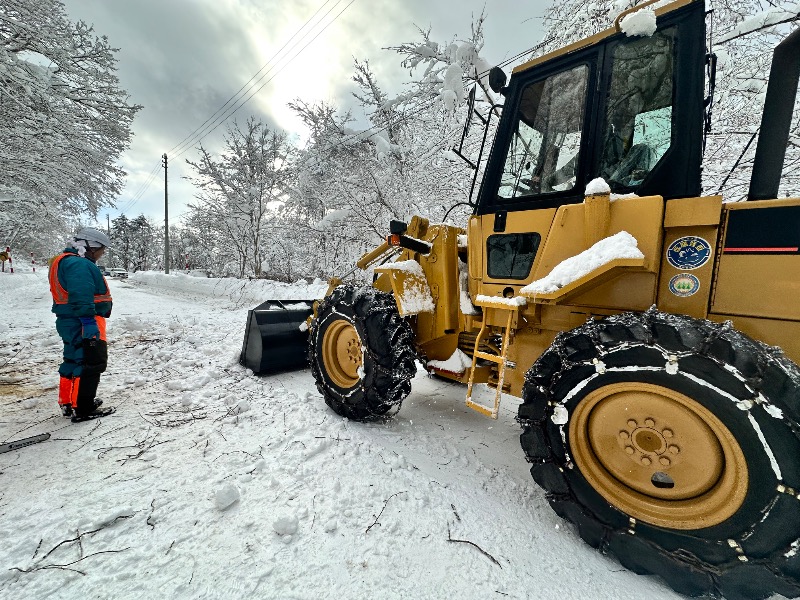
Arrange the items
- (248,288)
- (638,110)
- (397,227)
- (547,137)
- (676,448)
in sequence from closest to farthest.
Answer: (676,448)
(638,110)
(547,137)
(397,227)
(248,288)

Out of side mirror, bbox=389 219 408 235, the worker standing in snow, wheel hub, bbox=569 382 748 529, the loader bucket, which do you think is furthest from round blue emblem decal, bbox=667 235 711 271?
the worker standing in snow

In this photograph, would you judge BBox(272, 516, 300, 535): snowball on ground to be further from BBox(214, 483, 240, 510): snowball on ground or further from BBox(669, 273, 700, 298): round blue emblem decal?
BBox(669, 273, 700, 298): round blue emblem decal

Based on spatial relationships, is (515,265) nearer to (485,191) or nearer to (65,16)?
(485,191)

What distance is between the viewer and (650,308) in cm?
176

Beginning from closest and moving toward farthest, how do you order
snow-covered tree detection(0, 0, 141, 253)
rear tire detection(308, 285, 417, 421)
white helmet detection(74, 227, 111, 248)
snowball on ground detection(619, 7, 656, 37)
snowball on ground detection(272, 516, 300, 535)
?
1. snowball on ground detection(272, 516, 300, 535)
2. snowball on ground detection(619, 7, 656, 37)
3. rear tire detection(308, 285, 417, 421)
4. white helmet detection(74, 227, 111, 248)
5. snow-covered tree detection(0, 0, 141, 253)

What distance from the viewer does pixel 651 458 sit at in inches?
68.7

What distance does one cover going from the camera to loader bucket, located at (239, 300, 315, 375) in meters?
4.40

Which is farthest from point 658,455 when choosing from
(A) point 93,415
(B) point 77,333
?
(B) point 77,333

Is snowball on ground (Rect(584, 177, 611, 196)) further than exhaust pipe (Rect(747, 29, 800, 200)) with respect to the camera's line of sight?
Yes

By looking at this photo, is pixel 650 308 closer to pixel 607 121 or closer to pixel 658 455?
pixel 658 455

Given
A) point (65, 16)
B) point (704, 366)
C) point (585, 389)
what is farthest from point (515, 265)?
point (65, 16)

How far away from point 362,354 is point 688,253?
2.39m

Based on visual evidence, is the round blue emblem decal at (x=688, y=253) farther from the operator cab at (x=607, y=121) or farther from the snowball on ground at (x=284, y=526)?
the snowball on ground at (x=284, y=526)

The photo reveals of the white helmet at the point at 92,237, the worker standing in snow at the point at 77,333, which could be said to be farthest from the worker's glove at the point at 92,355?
the white helmet at the point at 92,237
